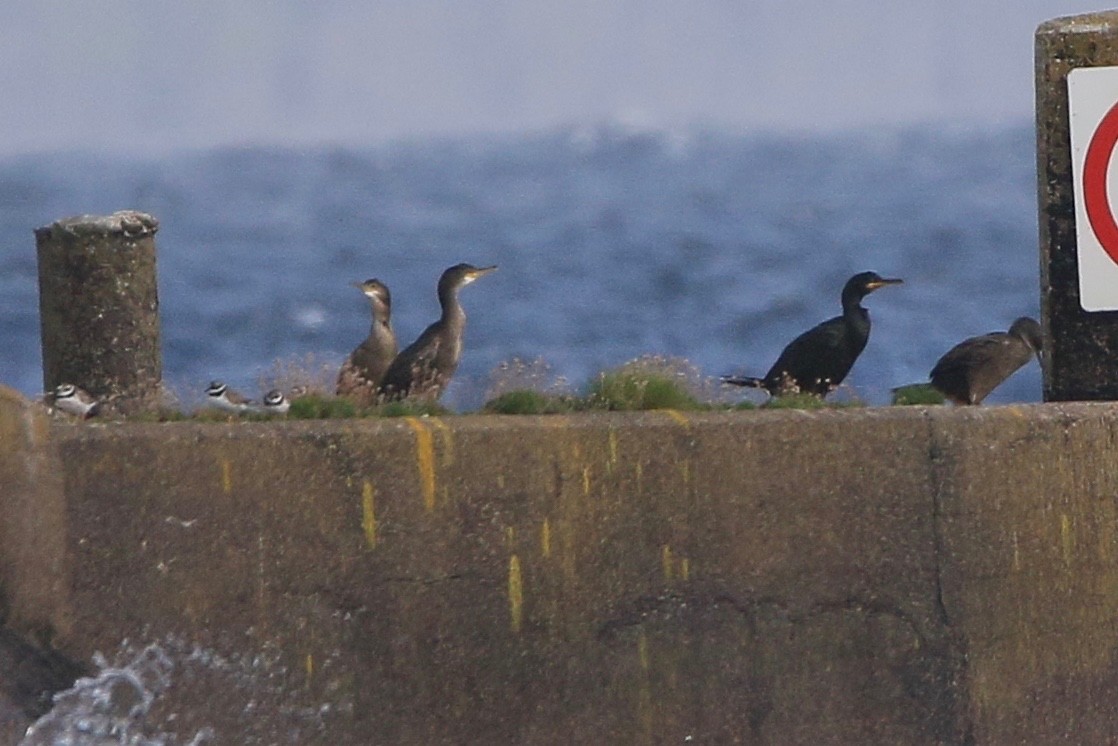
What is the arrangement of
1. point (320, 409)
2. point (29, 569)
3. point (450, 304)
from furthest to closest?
point (450, 304) → point (320, 409) → point (29, 569)

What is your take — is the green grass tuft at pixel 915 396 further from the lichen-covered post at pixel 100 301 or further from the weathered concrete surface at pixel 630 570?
the lichen-covered post at pixel 100 301

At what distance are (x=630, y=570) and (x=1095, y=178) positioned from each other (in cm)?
190

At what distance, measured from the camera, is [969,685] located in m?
5.91

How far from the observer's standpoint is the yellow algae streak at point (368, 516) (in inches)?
225

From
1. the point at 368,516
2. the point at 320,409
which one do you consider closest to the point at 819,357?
the point at 320,409

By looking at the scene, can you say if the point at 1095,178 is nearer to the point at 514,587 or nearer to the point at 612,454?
the point at 612,454

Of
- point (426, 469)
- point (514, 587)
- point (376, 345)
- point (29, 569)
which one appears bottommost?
point (514, 587)

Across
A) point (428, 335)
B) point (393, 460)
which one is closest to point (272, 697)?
point (393, 460)

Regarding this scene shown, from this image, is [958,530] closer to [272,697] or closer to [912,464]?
[912,464]

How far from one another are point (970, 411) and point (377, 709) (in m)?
1.87

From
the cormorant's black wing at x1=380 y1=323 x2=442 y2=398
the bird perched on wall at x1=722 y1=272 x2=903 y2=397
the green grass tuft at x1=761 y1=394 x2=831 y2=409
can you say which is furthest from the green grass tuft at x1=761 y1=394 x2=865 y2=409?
the bird perched on wall at x1=722 y1=272 x2=903 y2=397

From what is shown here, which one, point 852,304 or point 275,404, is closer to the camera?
point 275,404

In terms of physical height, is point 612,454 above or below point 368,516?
above

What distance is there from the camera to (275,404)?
21.0 feet
